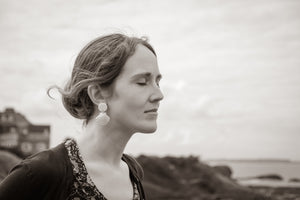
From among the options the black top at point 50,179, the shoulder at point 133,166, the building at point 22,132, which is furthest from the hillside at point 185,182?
the building at point 22,132

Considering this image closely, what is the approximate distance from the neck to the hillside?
20.7 m

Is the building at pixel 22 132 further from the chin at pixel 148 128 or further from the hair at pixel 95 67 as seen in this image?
the chin at pixel 148 128

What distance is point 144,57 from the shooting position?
9.00 ft

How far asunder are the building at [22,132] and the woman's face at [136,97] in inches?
2063

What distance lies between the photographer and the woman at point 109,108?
8.54ft

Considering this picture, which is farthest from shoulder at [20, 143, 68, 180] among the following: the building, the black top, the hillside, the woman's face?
the building

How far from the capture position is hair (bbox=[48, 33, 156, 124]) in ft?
8.86

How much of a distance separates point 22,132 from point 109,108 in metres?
55.1

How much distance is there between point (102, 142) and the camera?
8.96 feet

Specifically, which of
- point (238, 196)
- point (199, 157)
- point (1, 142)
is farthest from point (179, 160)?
point (1, 142)

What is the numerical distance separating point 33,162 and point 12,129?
53.9m

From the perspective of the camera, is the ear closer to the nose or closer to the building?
the nose

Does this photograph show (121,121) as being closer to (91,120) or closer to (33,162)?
(91,120)

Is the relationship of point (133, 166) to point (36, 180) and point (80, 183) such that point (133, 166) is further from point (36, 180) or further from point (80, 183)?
point (36, 180)
